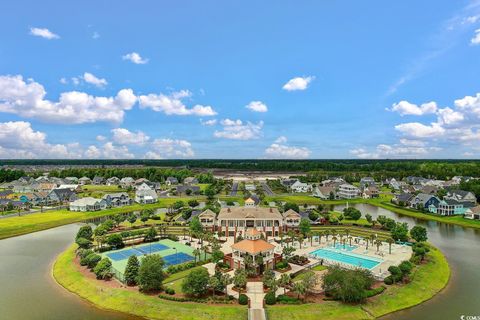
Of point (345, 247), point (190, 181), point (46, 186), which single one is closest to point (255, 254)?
point (345, 247)

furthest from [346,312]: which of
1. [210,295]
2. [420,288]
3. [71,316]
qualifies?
[71,316]

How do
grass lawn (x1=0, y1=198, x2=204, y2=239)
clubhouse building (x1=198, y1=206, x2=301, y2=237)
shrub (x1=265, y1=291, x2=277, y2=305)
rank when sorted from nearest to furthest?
shrub (x1=265, y1=291, x2=277, y2=305) < clubhouse building (x1=198, y1=206, x2=301, y2=237) < grass lawn (x1=0, y1=198, x2=204, y2=239)

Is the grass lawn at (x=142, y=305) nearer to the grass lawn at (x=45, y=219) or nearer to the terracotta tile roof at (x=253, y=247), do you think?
the terracotta tile roof at (x=253, y=247)

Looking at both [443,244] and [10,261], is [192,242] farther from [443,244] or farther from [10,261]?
[443,244]

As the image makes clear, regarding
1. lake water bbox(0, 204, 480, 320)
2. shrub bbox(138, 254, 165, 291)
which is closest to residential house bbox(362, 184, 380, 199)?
lake water bbox(0, 204, 480, 320)

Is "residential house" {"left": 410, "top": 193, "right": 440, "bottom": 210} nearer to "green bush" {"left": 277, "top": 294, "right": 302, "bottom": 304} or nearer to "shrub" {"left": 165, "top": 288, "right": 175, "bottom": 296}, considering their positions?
"green bush" {"left": 277, "top": 294, "right": 302, "bottom": 304}

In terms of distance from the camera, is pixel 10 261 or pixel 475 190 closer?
pixel 10 261
